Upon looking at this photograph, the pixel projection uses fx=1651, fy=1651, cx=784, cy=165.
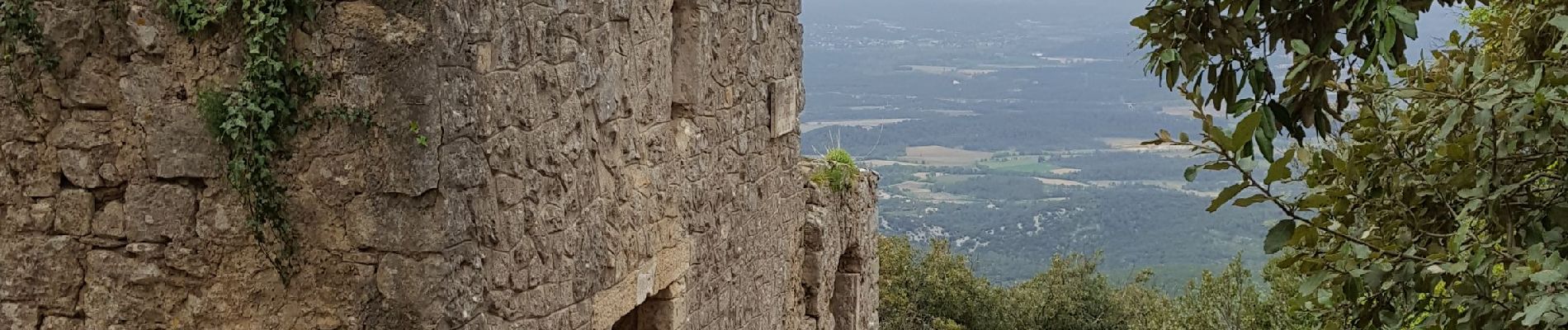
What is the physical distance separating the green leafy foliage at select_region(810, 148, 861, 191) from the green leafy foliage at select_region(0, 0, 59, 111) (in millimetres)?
6386

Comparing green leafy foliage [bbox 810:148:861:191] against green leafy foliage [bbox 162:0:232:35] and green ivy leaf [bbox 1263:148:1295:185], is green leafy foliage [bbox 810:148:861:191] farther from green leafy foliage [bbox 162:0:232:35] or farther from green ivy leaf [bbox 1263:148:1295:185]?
green ivy leaf [bbox 1263:148:1295:185]

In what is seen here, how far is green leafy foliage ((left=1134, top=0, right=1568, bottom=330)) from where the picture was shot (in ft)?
11.5

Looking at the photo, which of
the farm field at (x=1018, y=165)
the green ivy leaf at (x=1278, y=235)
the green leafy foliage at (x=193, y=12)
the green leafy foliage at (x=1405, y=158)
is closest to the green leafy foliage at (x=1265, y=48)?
the green leafy foliage at (x=1405, y=158)

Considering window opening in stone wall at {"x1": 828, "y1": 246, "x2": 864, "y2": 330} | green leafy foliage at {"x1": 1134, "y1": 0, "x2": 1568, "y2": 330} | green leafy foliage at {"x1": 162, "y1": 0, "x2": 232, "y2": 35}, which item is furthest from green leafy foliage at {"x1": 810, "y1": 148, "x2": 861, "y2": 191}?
green leafy foliage at {"x1": 1134, "y1": 0, "x2": 1568, "y2": 330}

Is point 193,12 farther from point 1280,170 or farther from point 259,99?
point 1280,170

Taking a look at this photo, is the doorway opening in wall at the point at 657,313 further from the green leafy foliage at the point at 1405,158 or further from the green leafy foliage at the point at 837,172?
the green leafy foliage at the point at 837,172

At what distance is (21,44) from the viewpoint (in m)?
5.00

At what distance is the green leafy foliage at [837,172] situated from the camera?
36.1 ft

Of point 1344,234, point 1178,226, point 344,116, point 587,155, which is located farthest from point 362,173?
point 1178,226

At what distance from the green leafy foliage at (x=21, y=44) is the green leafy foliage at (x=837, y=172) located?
6386mm

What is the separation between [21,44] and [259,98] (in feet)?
2.65

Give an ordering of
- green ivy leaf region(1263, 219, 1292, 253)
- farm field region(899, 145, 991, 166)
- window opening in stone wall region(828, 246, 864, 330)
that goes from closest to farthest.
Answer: green ivy leaf region(1263, 219, 1292, 253)
window opening in stone wall region(828, 246, 864, 330)
farm field region(899, 145, 991, 166)

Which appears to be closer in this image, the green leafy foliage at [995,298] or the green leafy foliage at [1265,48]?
the green leafy foliage at [1265,48]

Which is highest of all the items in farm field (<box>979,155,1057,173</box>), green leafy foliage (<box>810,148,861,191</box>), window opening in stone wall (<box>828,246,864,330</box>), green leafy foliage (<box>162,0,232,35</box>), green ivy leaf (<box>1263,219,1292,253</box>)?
green leafy foliage (<box>162,0,232,35</box>)
